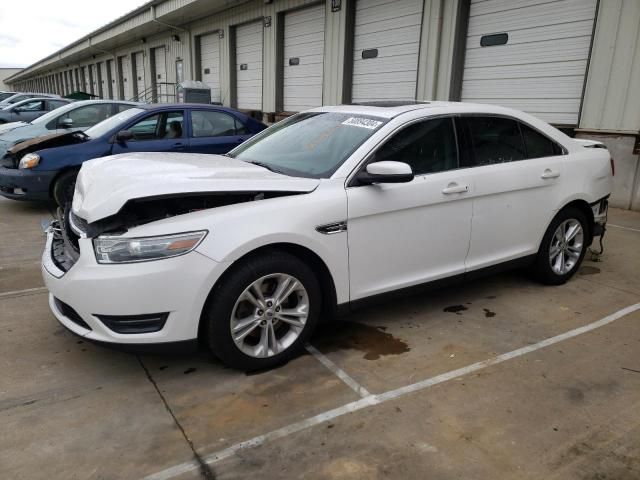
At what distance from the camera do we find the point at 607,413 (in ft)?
8.91

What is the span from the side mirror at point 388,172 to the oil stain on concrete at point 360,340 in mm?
1113

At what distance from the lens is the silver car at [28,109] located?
603 inches

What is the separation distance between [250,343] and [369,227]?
104 centimetres

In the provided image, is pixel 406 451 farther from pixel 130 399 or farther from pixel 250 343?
pixel 130 399

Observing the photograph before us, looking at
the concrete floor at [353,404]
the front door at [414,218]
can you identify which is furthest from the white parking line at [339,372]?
the front door at [414,218]

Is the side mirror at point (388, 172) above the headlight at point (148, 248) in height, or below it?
above

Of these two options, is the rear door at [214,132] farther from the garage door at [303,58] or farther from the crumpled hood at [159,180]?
the garage door at [303,58]

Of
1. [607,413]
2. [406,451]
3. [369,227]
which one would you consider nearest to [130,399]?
[406,451]

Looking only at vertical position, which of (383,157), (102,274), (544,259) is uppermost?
(383,157)

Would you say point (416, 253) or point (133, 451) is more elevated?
point (416, 253)

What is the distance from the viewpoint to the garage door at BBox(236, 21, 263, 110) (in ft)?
54.4

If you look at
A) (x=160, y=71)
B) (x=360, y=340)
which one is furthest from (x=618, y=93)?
(x=160, y=71)

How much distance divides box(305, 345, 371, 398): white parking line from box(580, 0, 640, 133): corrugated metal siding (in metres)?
6.60

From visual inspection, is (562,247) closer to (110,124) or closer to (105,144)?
(105,144)
